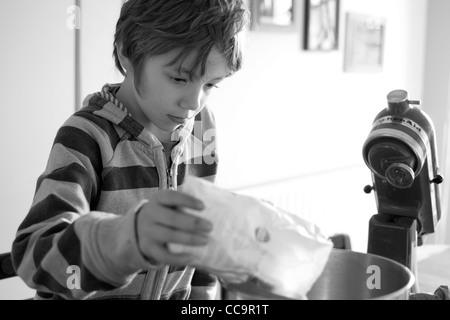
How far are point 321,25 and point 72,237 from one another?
255 centimetres

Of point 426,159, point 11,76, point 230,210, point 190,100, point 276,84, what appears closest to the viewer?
point 230,210

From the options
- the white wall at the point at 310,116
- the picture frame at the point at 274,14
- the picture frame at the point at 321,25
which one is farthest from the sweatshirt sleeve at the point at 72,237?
the picture frame at the point at 321,25

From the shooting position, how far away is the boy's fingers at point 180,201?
53cm

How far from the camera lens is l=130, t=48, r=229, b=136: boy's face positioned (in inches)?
34.3

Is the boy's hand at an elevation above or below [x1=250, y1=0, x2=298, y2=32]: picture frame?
below

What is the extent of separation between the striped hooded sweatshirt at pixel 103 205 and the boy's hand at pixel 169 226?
0.02 m

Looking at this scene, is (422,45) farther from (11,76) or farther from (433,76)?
(11,76)

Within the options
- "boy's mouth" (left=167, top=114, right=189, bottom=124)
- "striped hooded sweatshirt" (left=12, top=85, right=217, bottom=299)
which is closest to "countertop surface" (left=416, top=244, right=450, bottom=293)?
"striped hooded sweatshirt" (left=12, top=85, right=217, bottom=299)

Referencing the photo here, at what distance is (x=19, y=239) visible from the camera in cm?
72

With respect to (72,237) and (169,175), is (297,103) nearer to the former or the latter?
(169,175)

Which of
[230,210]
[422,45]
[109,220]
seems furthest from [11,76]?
[422,45]

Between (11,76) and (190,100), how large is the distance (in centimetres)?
101

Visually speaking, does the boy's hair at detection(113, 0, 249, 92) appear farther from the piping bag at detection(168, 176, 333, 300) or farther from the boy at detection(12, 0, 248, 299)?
the piping bag at detection(168, 176, 333, 300)

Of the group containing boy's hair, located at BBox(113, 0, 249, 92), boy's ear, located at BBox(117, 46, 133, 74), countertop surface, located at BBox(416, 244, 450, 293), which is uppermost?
boy's hair, located at BBox(113, 0, 249, 92)
